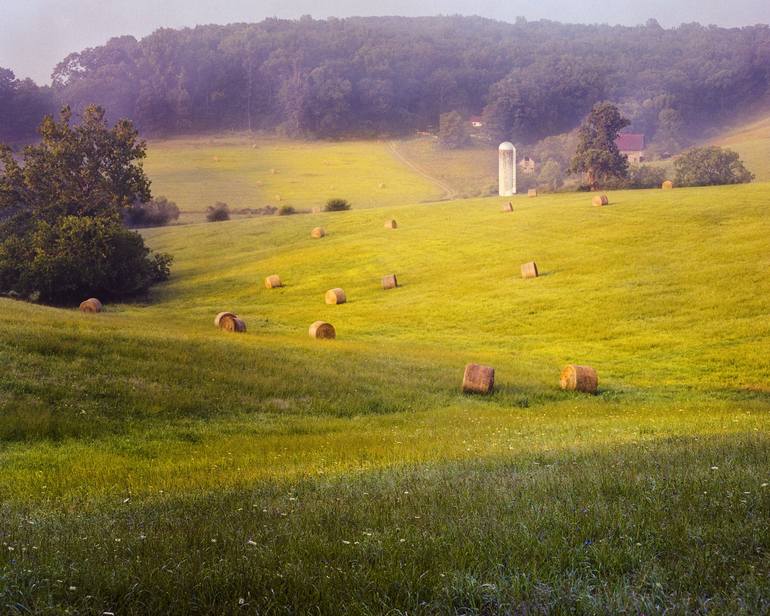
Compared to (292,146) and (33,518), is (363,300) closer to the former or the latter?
(33,518)

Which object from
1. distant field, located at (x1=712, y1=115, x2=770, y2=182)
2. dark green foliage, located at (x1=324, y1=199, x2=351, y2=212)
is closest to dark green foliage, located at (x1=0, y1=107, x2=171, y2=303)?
dark green foliage, located at (x1=324, y1=199, x2=351, y2=212)

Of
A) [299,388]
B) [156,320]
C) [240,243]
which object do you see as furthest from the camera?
[240,243]

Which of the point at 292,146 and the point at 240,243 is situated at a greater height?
the point at 292,146

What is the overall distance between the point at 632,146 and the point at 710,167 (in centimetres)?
1156

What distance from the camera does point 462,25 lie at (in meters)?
116

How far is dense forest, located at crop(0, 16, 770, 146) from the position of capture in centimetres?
8700

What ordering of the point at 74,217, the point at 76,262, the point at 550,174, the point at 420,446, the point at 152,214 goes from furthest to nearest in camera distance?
the point at 550,174 → the point at 152,214 → the point at 74,217 → the point at 76,262 → the point at 420,446

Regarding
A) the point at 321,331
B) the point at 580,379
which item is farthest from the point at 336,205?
the point at 580,379

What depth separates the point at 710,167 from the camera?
7675 centimetres

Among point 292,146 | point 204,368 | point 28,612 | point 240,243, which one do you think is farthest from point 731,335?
point 292,146

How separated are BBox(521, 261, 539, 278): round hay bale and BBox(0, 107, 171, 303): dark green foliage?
89.0 feet

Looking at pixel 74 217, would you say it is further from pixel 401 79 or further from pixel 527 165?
pixel 527 165

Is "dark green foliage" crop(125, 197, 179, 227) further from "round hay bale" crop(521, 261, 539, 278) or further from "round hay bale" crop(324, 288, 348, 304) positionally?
"round hay bale" crop(521, 261, 539, 278)

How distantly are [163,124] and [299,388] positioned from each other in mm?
72130
